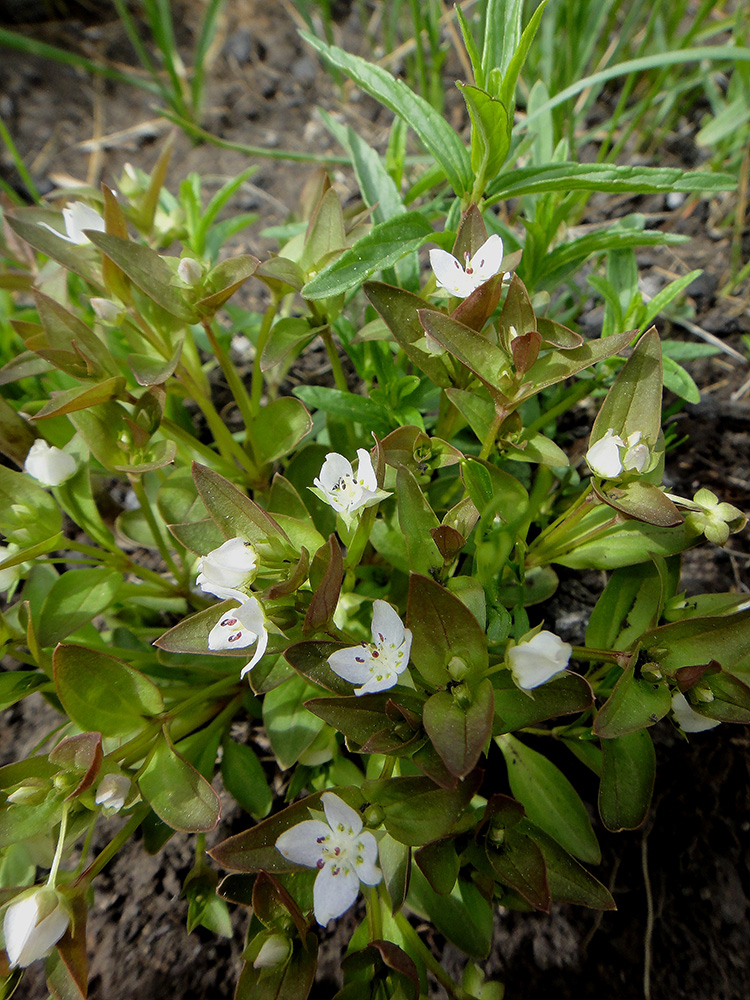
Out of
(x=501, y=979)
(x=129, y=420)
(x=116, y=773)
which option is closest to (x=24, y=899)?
(x=116, y=773)

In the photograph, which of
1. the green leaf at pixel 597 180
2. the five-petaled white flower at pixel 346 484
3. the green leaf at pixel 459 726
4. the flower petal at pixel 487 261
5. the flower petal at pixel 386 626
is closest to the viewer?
the green leaf at pixel 459 726

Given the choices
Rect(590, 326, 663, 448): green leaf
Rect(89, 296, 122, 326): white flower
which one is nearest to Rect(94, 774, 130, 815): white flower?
Rect(89, 296, 122, 326): white flower

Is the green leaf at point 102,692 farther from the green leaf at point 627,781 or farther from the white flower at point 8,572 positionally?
the green leaf at point 627,781

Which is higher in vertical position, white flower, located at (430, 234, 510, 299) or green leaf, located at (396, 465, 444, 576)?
white flower, located at (430, 234, 510, 299)

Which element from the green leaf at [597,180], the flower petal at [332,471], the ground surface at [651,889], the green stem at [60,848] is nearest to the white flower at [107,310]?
the flower petal at [332,471]

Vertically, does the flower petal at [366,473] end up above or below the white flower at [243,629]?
above

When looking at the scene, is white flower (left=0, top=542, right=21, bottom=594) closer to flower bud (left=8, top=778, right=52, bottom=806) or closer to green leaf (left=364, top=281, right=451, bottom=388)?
flower bud (left=8, top=778, right=52, bottom=806)
